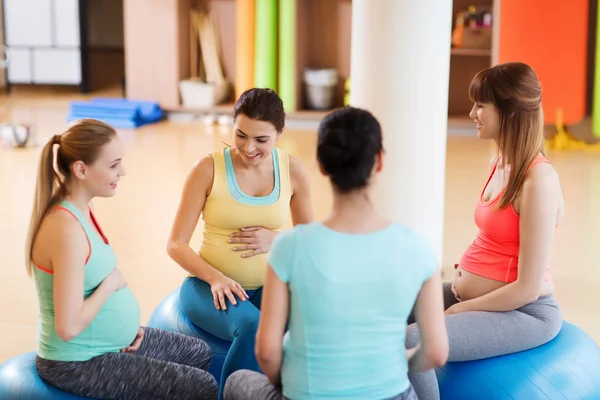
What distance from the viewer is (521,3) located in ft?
23.7

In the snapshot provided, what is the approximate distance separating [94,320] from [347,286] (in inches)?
28.7

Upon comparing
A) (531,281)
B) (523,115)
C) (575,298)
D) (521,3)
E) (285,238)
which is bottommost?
(575,298)

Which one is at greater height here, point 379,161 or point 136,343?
point 379,161

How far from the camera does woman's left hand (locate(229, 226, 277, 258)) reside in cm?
257

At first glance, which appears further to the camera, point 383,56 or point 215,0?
point 215,0

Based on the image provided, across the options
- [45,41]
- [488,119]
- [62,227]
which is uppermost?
[45,41]

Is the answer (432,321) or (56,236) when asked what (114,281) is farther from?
(432,321)

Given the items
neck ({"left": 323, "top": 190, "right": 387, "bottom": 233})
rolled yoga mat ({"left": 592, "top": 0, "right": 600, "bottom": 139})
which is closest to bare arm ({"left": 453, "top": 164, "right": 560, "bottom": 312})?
neck ({"left": 323, "top": 190, "right": 387, "bottom": 233})

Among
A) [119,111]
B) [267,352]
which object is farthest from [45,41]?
[267,352]

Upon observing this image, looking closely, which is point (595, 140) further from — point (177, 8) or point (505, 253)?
point (505, 253)

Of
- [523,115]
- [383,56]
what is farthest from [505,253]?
[383,56]

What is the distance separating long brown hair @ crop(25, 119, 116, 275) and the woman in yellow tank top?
1.61 feet

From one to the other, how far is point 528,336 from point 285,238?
94cm

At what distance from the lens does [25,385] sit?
2160 millimetres
